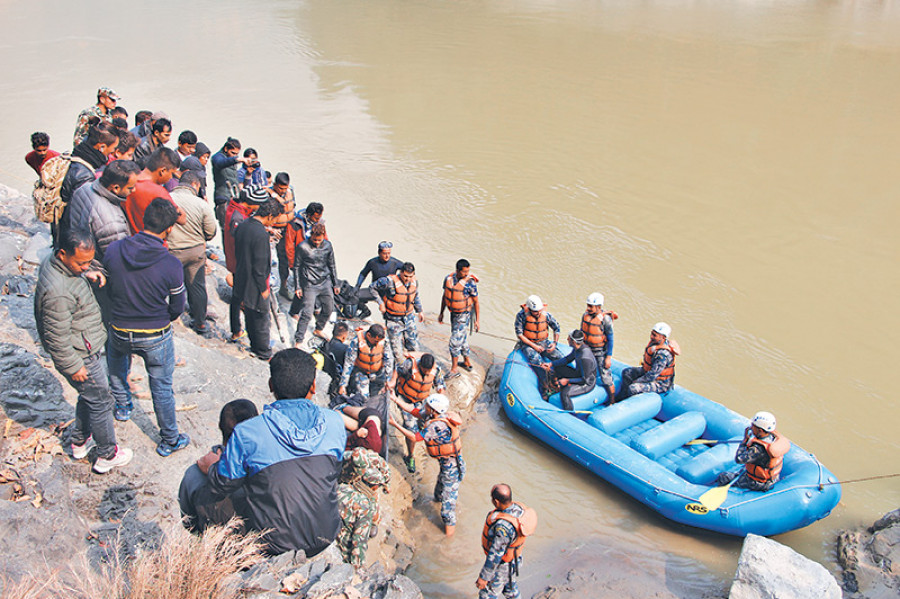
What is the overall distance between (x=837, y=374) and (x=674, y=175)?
6.88 m

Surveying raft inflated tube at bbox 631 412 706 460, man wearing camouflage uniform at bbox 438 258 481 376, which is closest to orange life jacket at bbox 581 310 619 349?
raft inflated tube at bbox 631 412 706 460

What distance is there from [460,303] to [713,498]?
344 centimetres

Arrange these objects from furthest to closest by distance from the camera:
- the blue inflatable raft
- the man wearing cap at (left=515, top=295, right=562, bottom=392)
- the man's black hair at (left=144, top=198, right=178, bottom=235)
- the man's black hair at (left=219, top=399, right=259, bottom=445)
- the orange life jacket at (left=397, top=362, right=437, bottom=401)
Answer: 1. the man wearing cap at (left=515, top=295, right=562, bottom=392)
2. the orange life jacket at (left=397, top=362, right=437, bottom=401)
3. the blue inflatable raft
4. the man's black hair at (left=144, top=198, right=178, bottom=235)
5. the man's black hair at (left=219, top=399, right=259, bottom=445)

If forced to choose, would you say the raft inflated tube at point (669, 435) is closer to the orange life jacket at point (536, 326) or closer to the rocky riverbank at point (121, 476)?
the orange life jacket at point (536, 326)

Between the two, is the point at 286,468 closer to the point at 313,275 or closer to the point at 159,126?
the point at 313,275

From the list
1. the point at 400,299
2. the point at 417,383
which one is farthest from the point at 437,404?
the point at 400,299

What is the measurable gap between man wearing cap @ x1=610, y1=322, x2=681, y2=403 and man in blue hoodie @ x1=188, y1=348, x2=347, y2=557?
16.1 ft

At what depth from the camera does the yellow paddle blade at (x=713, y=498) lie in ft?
19.7

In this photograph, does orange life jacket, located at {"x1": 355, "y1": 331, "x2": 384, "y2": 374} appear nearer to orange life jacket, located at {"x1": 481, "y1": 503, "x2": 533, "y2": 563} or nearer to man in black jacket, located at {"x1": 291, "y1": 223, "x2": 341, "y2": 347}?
man in black jacket, located at {"x1": 291, "y1": 223, "x2": 341, "y2": 347}

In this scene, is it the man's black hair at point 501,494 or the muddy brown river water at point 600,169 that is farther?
the muddy brown river water at point 600,169

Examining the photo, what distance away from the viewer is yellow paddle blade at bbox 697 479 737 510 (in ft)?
19.7

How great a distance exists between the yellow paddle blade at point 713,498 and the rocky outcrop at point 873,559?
1205 mm

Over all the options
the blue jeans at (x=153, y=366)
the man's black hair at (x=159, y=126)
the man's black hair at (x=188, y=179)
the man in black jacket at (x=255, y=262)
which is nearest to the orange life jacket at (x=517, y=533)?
the blue jeans at (x=153, y=366)

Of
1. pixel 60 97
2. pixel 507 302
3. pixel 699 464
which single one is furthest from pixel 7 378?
pixel 60 97
